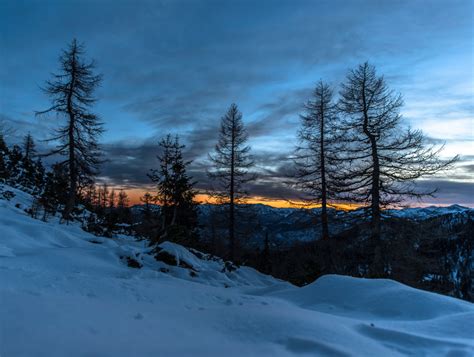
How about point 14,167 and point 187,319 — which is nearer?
point 187,319

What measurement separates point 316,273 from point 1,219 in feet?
36.8

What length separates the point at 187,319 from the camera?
141 inches

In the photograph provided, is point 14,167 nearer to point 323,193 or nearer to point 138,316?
point 323,193

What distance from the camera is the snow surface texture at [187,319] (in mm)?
2549

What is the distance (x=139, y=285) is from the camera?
Result: 207 inches

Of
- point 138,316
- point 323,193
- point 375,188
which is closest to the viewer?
point 138,316

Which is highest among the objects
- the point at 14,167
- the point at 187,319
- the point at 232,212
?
the point at 14,167

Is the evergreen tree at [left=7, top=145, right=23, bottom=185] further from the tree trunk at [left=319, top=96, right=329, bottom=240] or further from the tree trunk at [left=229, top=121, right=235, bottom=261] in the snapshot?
the tree trunk at [left=319, top=96, right=329, bottom=240]

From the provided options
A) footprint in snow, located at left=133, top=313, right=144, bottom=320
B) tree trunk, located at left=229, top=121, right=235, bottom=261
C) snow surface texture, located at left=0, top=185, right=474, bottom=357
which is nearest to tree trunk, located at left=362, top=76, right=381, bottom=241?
snow surface texture, located at left=0, top=185, right=474, bottom=357

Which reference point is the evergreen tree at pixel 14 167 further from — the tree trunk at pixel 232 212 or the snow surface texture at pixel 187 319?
the snow surface texture at pixel 187 319

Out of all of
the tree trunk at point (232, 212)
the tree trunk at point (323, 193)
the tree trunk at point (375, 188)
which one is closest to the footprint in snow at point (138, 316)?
the tree trunk at point (375, 188)

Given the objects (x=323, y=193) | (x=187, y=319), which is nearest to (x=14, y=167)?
(x=323, y=193)

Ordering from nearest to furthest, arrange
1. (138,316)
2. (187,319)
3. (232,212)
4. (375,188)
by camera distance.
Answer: (138,316), (187,319), (375,188), (232,212)

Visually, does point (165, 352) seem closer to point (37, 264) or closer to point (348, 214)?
point (37, 264)
